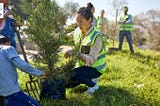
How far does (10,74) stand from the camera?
477cm

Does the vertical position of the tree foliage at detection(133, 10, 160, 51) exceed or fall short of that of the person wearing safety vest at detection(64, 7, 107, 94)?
it falls short

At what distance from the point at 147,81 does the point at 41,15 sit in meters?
3.47

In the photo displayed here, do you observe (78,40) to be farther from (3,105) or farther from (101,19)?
(101,19)

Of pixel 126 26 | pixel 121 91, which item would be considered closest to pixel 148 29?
pixel 126 26

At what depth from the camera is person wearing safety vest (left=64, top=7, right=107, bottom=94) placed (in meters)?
6.10

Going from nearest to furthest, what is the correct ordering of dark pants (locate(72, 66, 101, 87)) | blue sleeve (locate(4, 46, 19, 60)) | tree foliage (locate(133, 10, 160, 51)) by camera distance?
blue sleeve (locate(4, 46, 19, 60)) → dark pants (locate(72, 66, 101, 87)) → tree foliage (locate(133, 10, 160, 51))

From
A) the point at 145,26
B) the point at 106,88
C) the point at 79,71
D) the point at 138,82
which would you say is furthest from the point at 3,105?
the point at 145,26

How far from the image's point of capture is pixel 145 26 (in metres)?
44.3

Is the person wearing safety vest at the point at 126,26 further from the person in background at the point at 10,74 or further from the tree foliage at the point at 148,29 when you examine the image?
the tree foliage at the point at 148,29

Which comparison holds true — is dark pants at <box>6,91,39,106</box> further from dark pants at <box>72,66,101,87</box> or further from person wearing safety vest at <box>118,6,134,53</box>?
person wearing safety vest at <box>118,6,134,53</box>

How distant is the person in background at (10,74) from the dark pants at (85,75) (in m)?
1.48

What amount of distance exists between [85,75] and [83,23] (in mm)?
881

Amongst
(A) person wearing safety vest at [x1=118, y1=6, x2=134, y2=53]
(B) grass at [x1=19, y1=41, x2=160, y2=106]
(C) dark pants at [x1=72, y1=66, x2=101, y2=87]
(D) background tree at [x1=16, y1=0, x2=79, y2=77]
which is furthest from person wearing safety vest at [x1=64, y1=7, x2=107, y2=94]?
(A) person wearing safety vest at [x1=118, y1=6, x2=134, y2=53]

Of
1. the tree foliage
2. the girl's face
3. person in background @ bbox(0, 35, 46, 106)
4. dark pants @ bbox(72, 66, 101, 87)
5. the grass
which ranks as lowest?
the tree foliage
